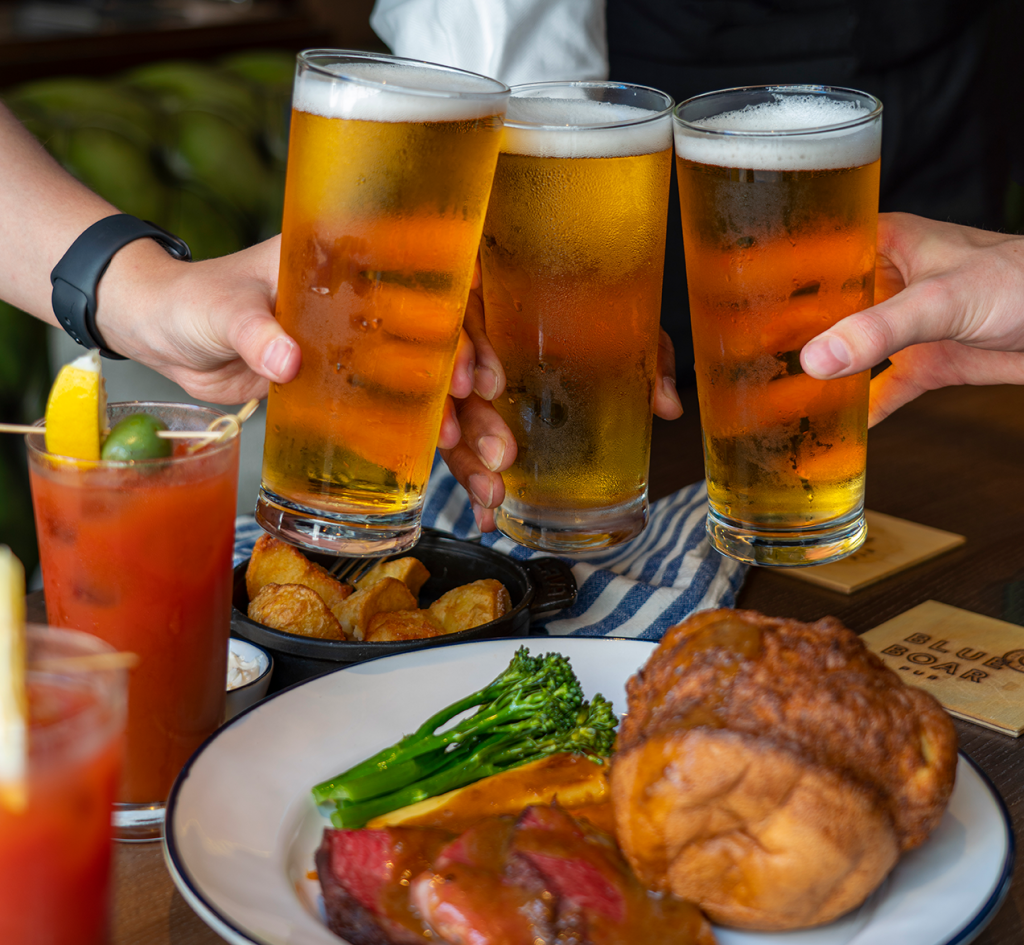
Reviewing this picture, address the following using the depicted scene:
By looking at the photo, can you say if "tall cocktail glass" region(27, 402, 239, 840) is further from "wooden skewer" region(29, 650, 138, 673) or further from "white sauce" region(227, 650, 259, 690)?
"wooden skewer" region(29, 650, 138, 673)

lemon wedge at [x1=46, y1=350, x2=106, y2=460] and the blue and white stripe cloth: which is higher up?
lemon wedge at [x1=46, y1=350, x2=106, y2=460]

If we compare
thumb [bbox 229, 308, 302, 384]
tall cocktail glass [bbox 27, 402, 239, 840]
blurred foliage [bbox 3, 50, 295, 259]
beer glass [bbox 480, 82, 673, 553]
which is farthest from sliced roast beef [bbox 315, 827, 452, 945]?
blurred foliage [bbox 3, 50, 295, 259]

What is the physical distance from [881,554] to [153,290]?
4.00 feet

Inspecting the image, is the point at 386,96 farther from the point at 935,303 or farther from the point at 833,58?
the point at 833,58

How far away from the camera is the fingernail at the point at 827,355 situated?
1153 mm

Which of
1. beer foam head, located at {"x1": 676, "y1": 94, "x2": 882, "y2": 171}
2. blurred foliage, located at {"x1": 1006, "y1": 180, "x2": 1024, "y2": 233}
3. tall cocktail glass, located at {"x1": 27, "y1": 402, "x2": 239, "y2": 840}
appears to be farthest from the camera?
blurred foliage, located at {"x1": 1006, "y1": 180, "x2": 1024, "y2": 233}

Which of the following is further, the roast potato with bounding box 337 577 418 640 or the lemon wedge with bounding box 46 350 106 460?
the roast potato with bounding box 337 577 418 640

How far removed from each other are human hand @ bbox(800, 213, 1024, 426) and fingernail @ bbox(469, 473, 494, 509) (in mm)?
502

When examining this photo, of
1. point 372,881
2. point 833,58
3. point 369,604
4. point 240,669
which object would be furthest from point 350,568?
point 833,58

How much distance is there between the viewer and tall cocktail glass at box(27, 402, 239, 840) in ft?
3.27

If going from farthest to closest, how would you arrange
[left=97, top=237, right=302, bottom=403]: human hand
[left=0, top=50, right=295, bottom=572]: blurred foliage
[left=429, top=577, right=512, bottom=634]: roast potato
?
[left=0, top=50, right=295, bottom=572]: blurred foliage → [left=429, top=577, right=512, bottom=634]: roast potato → [left=97, top=237, right=302, bottom=403]: human hand

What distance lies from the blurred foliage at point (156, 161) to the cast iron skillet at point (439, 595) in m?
1.94

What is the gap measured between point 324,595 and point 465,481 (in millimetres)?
256

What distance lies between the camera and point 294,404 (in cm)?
113
